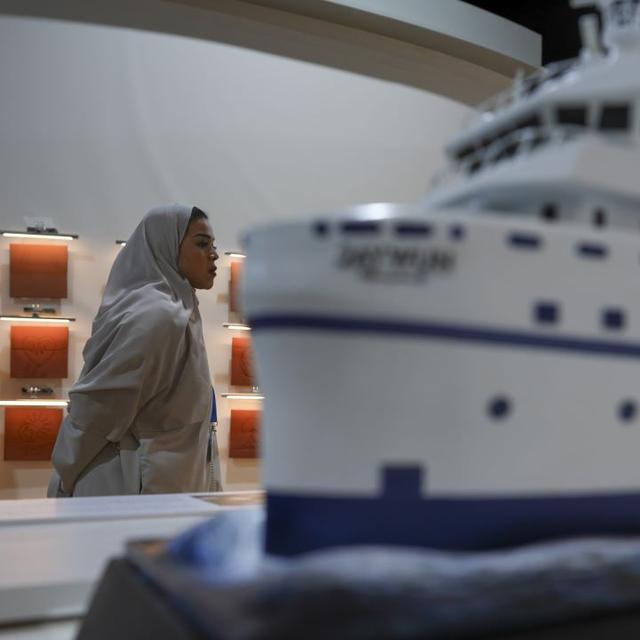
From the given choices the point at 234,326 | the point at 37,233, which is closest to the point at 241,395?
the point at 234,326

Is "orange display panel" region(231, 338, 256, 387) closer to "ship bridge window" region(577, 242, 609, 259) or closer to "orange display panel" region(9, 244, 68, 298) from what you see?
"orange display panel" region(9, 244, 68, 298)

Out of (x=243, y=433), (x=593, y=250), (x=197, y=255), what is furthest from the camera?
(x=243, y=433)

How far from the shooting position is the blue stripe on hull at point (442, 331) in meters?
1.10

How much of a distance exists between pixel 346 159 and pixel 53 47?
1.98m

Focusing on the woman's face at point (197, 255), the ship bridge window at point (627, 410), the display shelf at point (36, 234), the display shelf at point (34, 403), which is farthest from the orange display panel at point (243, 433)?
the ship bridge window at point (627, 410)

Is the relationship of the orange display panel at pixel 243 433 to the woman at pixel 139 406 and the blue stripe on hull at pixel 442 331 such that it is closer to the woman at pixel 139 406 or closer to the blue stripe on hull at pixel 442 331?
the woman at pixel 139 406

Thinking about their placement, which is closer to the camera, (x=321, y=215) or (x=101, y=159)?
(x=321, y=215)

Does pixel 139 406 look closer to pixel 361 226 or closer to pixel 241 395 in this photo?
pixel 361 226

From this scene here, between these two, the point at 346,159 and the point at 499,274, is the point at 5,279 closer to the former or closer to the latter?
the point at 346,159

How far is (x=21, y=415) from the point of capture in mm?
4809

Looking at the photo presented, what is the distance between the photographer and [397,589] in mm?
992

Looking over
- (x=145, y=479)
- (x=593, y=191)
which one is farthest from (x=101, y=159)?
(x=593, y=191)

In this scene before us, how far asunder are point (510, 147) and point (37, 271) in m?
3.97

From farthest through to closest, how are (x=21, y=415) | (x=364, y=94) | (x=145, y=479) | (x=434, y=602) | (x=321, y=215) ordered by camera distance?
(x=364, y=94), (x=21, y=415), (x=145, y=479), (x=321, y=215), (x=434, y=602)
